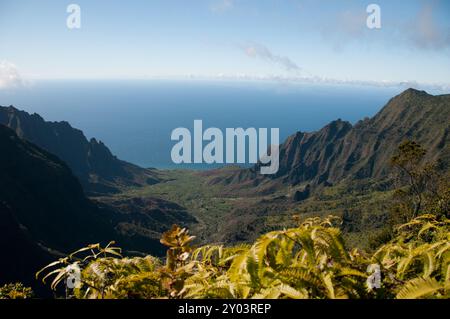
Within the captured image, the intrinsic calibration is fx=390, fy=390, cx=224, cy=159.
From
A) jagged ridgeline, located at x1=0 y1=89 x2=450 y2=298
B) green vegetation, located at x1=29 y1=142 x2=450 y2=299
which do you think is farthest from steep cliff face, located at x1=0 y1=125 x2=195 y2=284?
green vegetation, located at x1=29 y1=142 x2=450 y2=299

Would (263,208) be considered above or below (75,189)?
below

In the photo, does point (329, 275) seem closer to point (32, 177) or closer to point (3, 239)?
point (3, 239)

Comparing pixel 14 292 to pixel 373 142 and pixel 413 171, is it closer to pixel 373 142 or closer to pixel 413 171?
pixel 413 171

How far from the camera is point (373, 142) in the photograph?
553 feet

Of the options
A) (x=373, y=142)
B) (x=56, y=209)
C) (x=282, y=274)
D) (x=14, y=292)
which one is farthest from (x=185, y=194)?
(x=282, y=274)

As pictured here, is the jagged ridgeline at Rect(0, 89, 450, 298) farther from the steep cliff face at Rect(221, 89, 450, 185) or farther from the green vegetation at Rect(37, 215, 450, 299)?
the green vegetation at Rect(37, 215, 450, 299)

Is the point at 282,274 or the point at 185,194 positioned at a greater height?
the point at 282,274

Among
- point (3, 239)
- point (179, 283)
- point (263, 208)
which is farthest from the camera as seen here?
point (263, 208)

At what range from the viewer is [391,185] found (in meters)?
123
